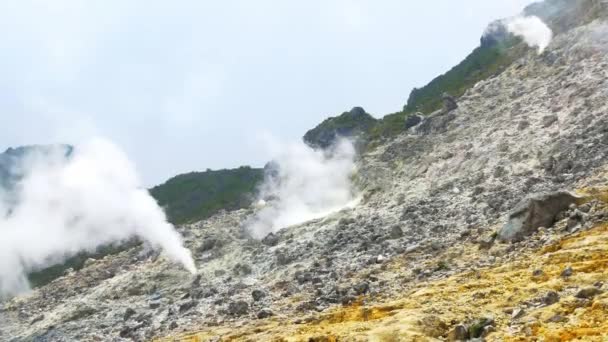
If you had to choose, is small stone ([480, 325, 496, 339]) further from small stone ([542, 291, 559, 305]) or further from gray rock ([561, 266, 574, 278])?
gray rock ([561, 266, 574, 278])

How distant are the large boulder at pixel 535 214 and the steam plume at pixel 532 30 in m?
48.0

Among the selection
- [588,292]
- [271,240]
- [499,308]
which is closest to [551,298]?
[588,292]

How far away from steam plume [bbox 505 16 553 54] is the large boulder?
4803 centimetres

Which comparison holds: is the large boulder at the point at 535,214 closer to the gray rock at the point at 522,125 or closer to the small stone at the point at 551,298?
the small stone at the point at 551,298

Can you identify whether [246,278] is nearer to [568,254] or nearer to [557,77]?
[568,254]

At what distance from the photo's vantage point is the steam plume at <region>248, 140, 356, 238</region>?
84.1 m

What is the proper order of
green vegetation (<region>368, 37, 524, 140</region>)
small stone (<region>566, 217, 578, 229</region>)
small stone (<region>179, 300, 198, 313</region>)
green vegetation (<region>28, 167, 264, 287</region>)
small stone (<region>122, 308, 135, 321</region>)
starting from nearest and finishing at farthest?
small stone (<region>566, 217, 578, 229</region>)
small stone (<region>179, 300, 198, 313</region>)
small stone (<region>122, 308, 135, 321</region>)
green vegetation (<region>28, 167, 264, 287</region>)
green vegetation (<region>368, 37, 524, 140</region>)

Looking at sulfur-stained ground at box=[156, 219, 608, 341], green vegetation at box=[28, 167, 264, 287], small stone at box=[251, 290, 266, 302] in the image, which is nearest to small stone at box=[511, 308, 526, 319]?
sulfur-stained ground at box=[156, 219, 608, 341]

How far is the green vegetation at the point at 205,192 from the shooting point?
13400 cm

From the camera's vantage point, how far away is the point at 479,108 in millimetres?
83312

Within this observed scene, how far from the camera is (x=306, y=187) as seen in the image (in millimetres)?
98438

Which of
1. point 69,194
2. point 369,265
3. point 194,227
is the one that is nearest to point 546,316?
point 369,265

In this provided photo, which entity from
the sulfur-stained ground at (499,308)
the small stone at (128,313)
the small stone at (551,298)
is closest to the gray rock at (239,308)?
the sulfur-stained ground at (499,308)

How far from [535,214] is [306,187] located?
2166 inches
